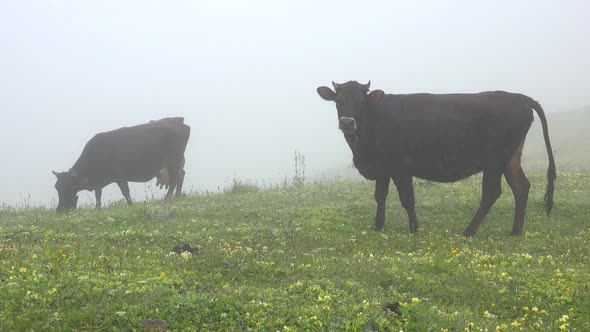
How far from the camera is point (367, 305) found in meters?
8.22

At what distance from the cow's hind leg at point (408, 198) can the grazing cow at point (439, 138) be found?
0.08 ft

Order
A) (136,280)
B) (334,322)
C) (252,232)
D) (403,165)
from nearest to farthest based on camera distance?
(334,322), (136,280), (252,232), (403,165)

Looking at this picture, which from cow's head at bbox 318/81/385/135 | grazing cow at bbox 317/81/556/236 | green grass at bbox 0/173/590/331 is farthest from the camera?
cow's head at bbox 318/81/385/135

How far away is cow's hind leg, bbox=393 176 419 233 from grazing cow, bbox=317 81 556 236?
0.02 metres

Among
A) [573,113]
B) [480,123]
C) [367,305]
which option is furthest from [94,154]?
[573,113]

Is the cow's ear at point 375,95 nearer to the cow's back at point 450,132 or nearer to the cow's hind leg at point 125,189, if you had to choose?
the cow's back at point 450,132

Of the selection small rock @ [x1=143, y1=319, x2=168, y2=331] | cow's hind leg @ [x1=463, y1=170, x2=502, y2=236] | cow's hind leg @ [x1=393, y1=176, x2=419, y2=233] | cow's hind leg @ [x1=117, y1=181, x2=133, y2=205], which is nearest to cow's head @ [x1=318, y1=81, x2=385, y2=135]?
cow's hind leg @ [x1=393, y1=176, x2=419, y2=233]

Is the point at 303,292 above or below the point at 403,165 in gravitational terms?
below

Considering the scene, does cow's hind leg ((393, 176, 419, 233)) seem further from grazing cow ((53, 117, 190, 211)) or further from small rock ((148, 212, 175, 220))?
grazing cow ((53, 117, 190, 211))

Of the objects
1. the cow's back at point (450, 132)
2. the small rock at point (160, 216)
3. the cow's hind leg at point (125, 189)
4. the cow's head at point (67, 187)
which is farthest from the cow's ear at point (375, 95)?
the cow's head at point (67, 187)

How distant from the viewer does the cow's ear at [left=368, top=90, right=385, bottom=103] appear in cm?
1412

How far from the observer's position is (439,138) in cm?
1392

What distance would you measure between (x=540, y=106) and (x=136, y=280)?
9.97 m

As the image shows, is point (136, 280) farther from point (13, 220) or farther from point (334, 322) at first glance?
point (13, 220)
